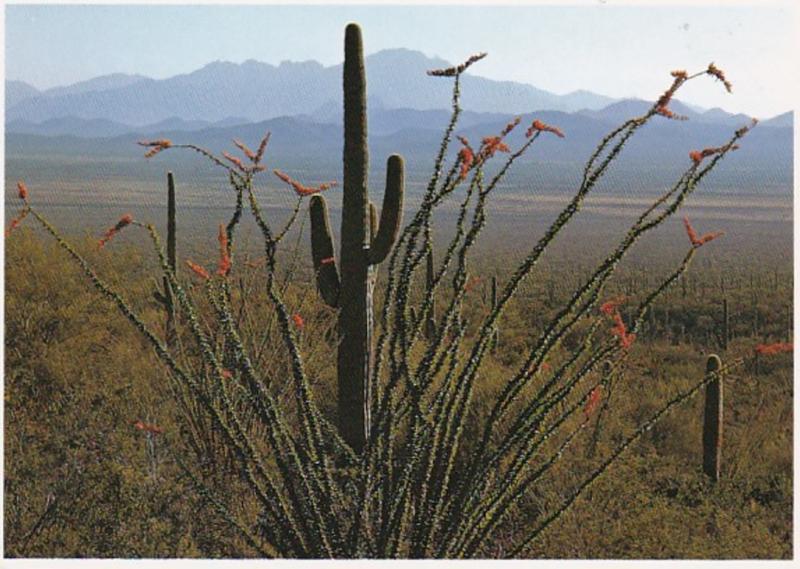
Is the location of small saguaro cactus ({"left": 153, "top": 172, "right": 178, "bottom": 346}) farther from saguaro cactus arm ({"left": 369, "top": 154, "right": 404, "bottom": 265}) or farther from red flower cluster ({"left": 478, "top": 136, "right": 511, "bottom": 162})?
red flower cluster ({"left": 478, "top": 136, "right": 511, "bottom": 162})

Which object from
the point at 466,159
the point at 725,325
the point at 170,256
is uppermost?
the point at 466,159

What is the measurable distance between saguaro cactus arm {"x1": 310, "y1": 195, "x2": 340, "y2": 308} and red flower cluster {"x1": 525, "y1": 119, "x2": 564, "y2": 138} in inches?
44.3

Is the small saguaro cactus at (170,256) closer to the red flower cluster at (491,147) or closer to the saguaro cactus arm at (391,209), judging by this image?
the saguaro cactus arm at (391,209)

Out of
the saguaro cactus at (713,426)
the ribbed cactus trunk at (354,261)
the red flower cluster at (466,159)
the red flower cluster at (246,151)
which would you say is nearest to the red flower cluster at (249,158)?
the red flower cluster at (246,151)

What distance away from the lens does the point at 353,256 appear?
398 centimetres

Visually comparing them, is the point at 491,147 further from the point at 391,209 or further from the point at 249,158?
the point at 249,158

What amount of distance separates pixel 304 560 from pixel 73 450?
6.96ft

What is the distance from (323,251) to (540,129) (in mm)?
1230

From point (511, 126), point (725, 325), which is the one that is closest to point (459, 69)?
point (511, 126)

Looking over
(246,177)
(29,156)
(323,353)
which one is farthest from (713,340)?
(29,156)

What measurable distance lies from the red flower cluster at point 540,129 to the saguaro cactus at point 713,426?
205 centimetres

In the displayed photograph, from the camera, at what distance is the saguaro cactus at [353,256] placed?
378cm

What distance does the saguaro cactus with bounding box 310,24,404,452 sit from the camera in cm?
378

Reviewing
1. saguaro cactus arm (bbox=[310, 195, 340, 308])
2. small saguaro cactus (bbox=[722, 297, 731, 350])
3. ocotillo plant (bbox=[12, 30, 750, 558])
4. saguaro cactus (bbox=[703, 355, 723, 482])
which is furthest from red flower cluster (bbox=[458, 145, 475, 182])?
small saguaro cactus (bbox=[722, 297, 731, 350])
